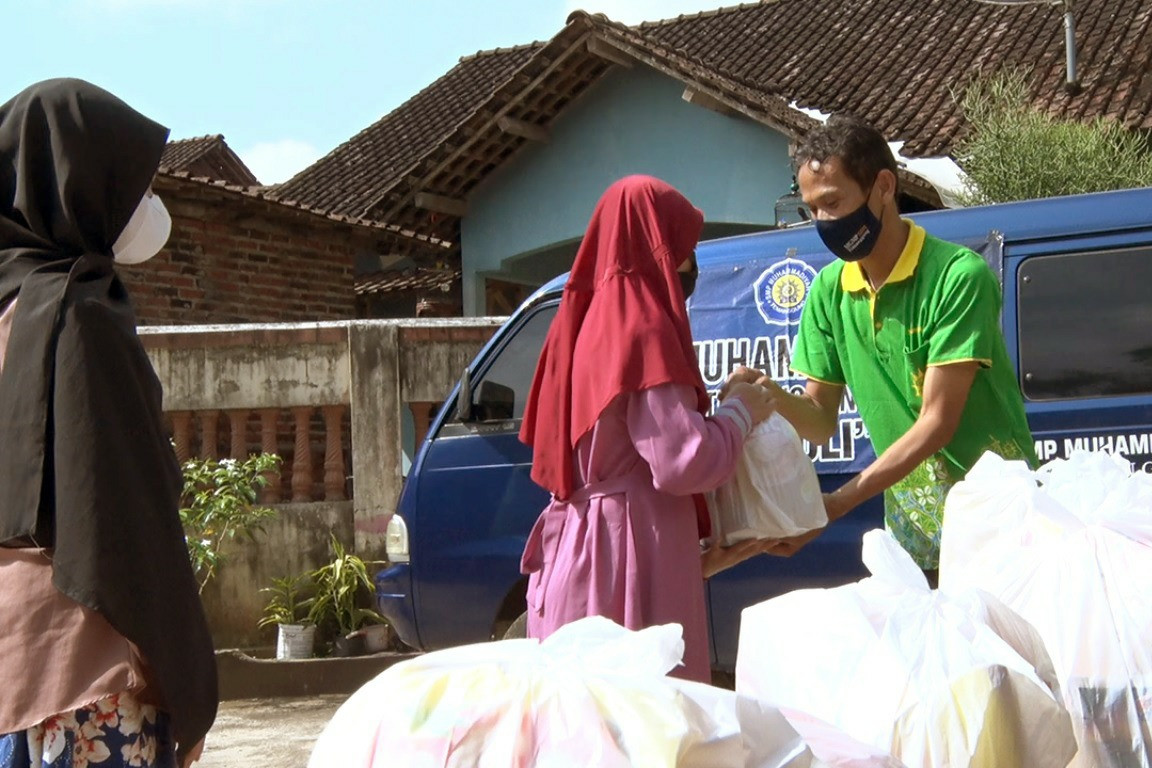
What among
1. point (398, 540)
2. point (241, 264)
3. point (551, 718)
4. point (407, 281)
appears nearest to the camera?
point (551, 718)

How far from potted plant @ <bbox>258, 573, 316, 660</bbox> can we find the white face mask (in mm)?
5551

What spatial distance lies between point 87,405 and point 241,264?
10.0 metres

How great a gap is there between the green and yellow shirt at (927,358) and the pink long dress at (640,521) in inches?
22.0

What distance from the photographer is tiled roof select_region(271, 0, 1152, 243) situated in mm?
15445

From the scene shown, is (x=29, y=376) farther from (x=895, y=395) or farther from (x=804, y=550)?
(x=804, y=550)

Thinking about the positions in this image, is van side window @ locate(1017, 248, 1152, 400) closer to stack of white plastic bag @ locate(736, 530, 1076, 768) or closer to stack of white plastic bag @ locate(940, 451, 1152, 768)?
stack of white plastic bag @ locate(940, 451, 1152, 768)

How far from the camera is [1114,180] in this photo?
13.4 m

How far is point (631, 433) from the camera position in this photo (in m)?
2.95

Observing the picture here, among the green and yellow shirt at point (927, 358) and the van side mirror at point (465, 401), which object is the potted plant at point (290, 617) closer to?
the van side mirror at point (465, 401)

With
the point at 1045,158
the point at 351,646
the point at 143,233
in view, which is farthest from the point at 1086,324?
the point at 1045,158

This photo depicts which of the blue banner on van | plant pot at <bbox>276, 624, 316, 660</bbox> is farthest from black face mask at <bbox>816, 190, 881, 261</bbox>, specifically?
plant pot at <bbox>276, 624, 316, 660</bbox>

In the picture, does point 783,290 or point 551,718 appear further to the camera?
point 783,290

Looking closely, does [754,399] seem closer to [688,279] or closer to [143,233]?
[688,279]

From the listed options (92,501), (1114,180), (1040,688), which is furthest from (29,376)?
(1114,180)
